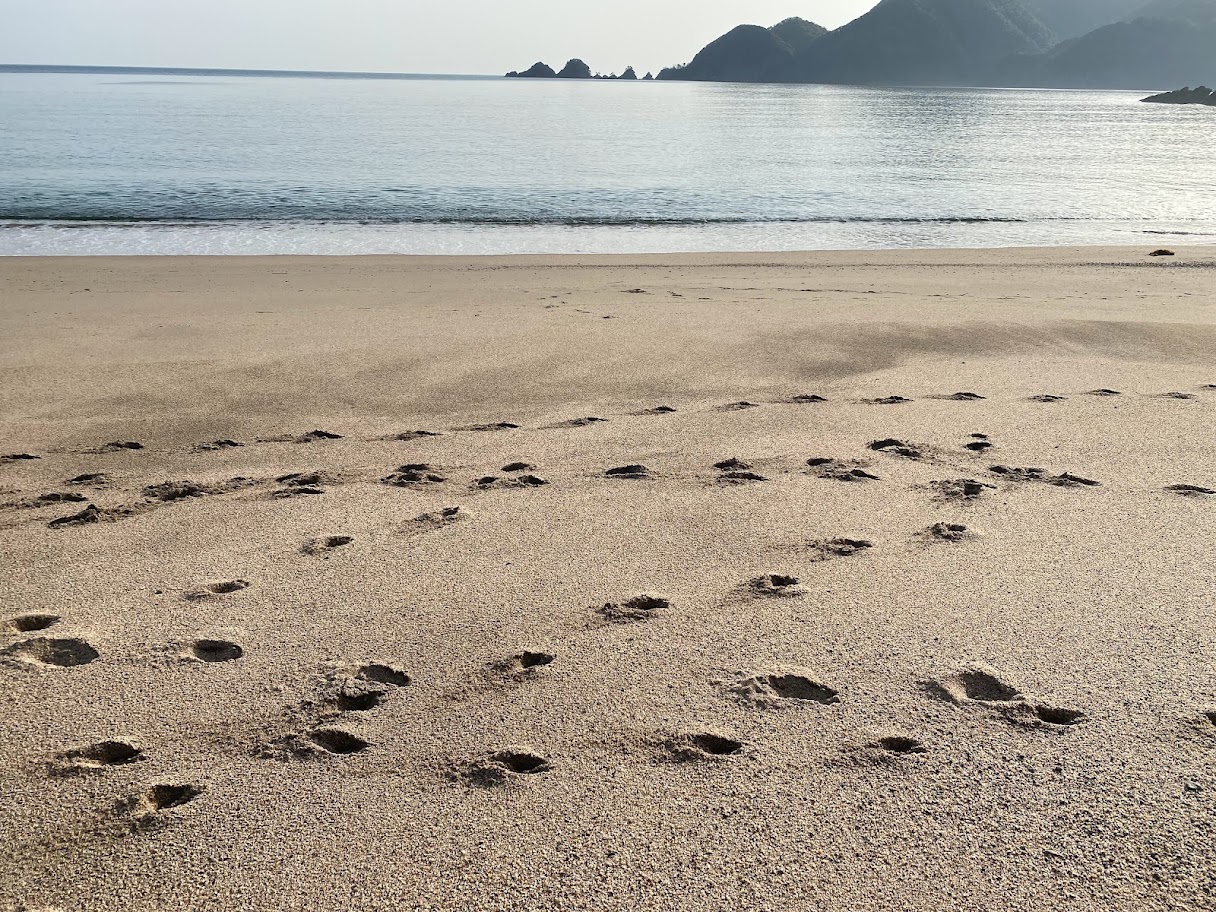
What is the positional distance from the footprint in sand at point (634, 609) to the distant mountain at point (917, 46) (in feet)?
587

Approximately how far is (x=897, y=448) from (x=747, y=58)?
198 meters

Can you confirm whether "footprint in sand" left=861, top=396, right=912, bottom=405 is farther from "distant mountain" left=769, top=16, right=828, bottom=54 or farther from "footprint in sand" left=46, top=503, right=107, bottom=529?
"distant mountain" left=769, top=16, right=828, bottom=54

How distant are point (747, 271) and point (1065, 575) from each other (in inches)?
325

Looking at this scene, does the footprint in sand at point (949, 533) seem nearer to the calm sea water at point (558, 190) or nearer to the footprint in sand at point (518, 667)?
the footprint in sand at point (518, 667)

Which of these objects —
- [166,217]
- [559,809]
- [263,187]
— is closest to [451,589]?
[559,809]

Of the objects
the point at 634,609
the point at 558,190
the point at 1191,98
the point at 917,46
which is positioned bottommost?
the point at 634,609

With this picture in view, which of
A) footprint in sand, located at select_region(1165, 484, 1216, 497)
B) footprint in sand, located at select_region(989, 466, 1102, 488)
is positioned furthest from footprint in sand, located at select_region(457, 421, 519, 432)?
footprint in sand, located at select_region(1165, 484, 1216, 497)

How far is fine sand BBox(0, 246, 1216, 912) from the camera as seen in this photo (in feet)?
6.49

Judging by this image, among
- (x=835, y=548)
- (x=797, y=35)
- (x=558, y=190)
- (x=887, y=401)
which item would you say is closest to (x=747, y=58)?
(x=797, y=35)

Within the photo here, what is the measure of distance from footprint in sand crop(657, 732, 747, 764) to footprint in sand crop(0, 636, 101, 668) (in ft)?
5.40

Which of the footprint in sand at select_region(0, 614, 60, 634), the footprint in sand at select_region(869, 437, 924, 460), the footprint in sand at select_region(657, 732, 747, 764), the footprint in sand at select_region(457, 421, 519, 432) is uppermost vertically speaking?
the footprint in sand at select_region(457, 421, 519, 432)

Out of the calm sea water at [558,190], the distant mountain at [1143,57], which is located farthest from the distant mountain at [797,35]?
the calm sea water at [558,190]

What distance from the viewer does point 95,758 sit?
2275mm

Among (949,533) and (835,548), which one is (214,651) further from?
(949,533)
